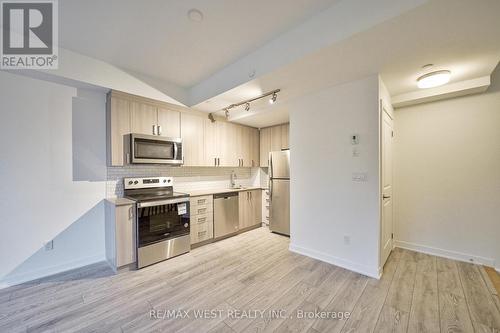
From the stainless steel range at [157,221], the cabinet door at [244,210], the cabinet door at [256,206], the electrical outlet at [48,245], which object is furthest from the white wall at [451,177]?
the electrical outlet at [48,245]

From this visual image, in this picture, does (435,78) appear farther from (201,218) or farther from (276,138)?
(201,218)

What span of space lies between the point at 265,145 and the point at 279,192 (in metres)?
1.35

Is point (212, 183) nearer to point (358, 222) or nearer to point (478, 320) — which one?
point (358, 222)

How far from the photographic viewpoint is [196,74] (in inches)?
125

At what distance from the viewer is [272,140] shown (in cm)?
466

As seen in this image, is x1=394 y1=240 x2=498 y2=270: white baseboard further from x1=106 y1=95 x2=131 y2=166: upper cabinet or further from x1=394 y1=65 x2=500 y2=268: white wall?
x1=106 y1=95 x2=131 y2=166: upper cabinet

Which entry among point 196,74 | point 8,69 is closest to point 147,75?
point 196,74

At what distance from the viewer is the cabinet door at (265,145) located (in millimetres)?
4754

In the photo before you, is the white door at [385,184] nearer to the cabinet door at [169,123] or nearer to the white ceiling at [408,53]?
the white ceiling at [408,53]

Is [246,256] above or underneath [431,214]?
underneath

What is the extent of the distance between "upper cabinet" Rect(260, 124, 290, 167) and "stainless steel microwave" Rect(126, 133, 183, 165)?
2.12 m

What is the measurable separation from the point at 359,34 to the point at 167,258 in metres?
3.54

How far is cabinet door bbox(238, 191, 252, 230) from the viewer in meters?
4.07

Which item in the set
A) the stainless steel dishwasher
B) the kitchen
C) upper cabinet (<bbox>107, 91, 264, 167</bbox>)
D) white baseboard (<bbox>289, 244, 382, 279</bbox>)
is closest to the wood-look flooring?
white baseboard (<bbox>289, 244, 382, 279</bbox>)
